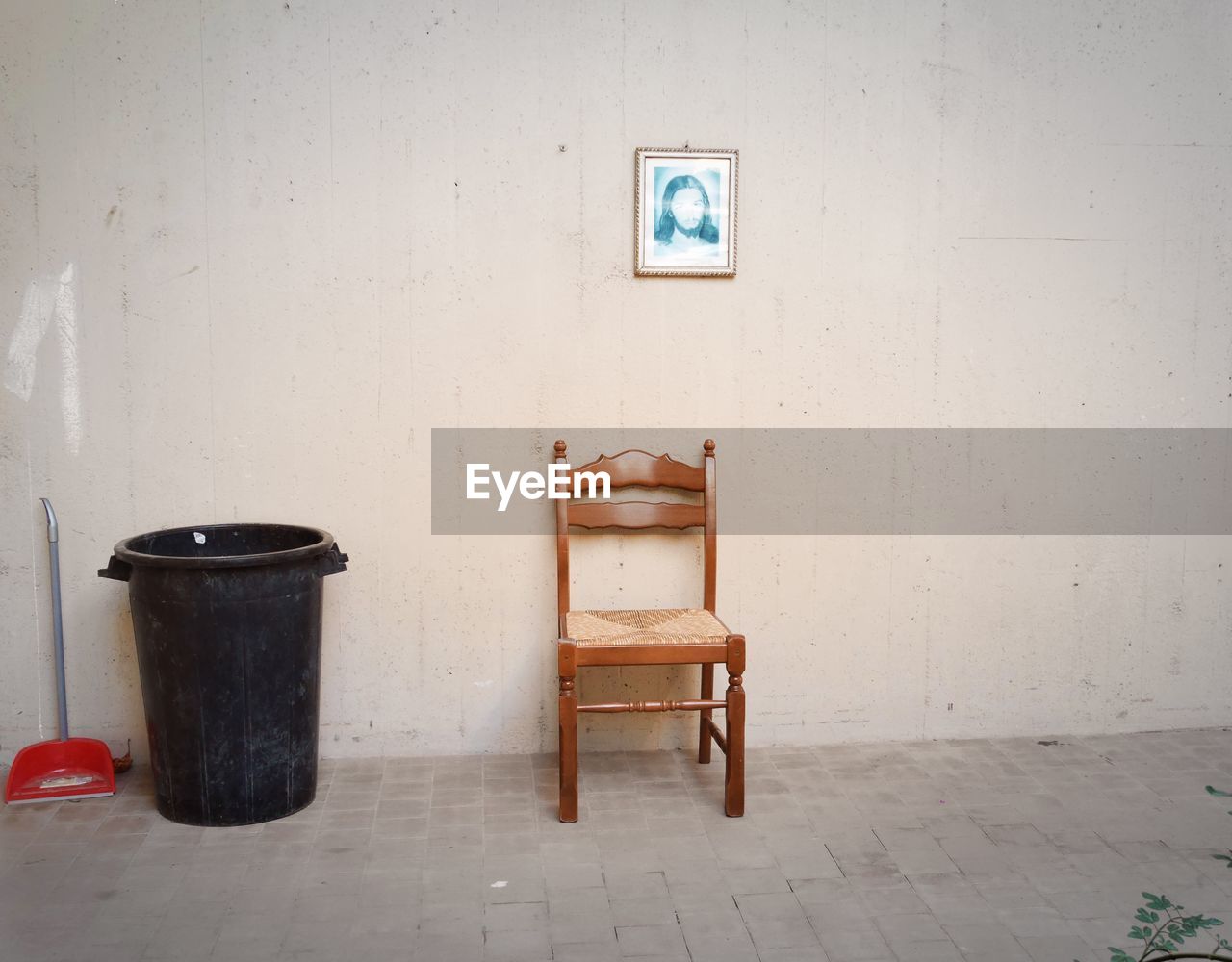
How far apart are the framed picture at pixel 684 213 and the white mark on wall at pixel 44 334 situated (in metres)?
1.79

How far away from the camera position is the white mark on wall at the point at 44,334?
3.25 m

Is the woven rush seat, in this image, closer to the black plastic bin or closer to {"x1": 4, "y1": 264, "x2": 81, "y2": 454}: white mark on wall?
the black plastic bin

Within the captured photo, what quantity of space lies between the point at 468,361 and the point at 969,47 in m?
1.97

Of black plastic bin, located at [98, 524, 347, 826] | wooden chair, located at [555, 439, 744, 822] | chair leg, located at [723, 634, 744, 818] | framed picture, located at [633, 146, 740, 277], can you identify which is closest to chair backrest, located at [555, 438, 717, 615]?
wooden chair, located at [555, 439, 744, 822]

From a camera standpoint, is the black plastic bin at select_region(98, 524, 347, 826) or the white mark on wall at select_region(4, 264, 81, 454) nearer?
the black plastic bin at select_region(98, 524, 347, 826)

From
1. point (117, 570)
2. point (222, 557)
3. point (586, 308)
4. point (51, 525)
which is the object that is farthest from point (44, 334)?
point (586, 308)

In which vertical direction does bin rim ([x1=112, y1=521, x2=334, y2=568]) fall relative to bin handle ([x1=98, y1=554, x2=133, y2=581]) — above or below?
above

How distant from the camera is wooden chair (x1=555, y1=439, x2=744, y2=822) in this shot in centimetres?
298

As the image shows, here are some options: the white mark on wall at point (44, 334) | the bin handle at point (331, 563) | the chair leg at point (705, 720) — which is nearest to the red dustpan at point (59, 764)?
the white mark on wall at point (44, 334)

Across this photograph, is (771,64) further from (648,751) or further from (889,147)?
(648,751)

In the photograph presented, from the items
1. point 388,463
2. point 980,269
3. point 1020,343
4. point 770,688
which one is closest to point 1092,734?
point 770,688

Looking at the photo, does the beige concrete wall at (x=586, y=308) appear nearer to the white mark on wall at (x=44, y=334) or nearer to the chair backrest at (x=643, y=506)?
the white mark on wall at (x=44, y=334)

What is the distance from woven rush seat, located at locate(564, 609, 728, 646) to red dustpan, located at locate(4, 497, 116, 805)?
1.50 metres

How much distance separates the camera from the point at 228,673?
2.91 meters
